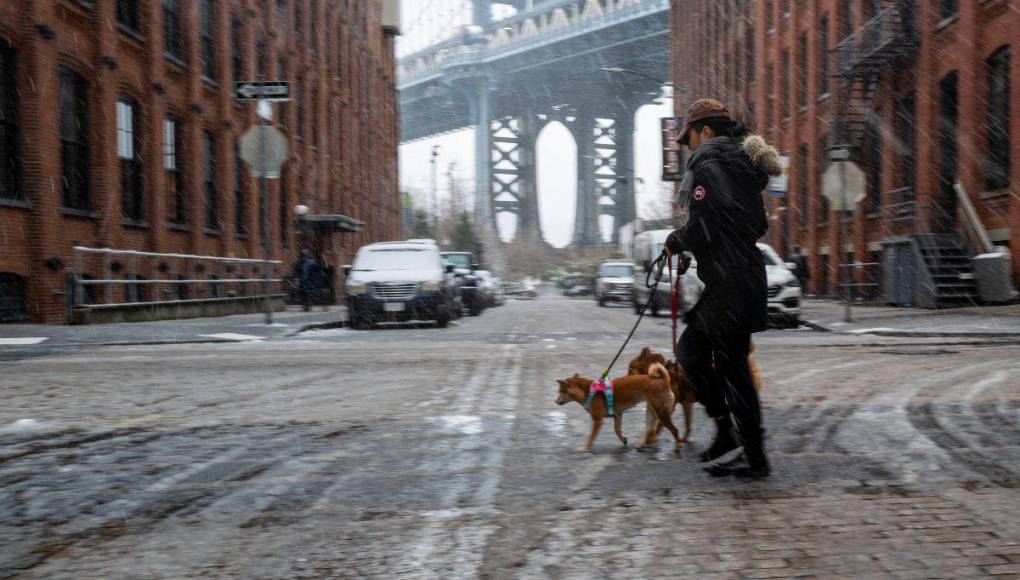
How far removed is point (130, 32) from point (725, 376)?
19.3 metres

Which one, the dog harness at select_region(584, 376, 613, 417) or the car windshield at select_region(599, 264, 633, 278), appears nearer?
the dog harness at select_region(584, 376, 613, 417)

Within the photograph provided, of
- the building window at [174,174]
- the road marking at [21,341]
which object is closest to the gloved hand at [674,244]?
the road marking at [21,341]

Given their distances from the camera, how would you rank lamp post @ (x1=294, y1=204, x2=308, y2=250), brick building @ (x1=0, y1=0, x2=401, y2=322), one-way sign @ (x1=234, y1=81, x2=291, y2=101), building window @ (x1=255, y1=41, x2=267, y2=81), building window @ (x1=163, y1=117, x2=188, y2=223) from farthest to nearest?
lamp post @ (x1=294, y1=204, x2=308, y2=250) → building window @ (x1=255, y1=41, x2=267, y2=81) → building window @ (x1=163, y1=117, x2=188, y2=223) → brick building @ (x1=0, y1=0, x2=401, y2=322) → one-way sign @ (x1=234, y1=81, x2=291, y2=101)

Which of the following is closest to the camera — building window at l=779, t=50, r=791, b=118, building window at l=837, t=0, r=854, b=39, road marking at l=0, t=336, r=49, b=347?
road marking at l=0, t=336, r=49, b=347

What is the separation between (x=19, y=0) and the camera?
15953 mm

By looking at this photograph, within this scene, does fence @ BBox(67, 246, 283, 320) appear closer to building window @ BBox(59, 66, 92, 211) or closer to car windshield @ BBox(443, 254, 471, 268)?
building window @ BBox(59, 66, 92, 211)

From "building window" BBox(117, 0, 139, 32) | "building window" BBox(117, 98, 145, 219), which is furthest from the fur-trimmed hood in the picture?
"building window" BBox(117, 0, 139, 32)

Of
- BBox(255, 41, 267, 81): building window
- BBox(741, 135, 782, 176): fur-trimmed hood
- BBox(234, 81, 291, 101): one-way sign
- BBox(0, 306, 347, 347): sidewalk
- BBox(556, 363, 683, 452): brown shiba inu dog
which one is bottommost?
BBox(0, 306, 347, 347): sidewalk

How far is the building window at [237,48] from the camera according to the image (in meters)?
28.7

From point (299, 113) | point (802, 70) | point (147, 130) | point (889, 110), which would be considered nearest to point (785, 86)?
point (802, 70)

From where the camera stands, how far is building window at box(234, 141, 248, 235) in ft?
91.9

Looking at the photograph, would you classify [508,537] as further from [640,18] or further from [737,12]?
[640,18]

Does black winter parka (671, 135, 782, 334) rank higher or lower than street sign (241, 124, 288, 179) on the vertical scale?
lower

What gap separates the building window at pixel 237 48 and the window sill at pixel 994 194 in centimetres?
2041
